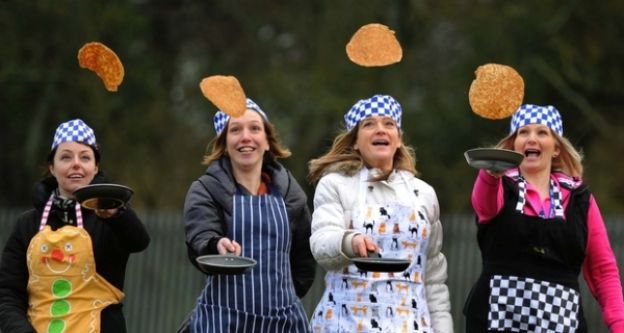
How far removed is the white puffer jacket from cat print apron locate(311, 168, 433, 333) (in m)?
0.05

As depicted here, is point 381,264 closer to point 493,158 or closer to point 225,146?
point 493,158

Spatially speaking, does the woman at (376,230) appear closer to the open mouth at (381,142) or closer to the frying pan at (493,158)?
the open mouth at (381,142)

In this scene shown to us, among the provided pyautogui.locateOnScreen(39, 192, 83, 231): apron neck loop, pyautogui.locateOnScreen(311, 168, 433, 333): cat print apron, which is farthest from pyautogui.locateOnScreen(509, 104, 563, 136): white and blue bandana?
pyautogui.locateOnScreen(39, 192, 83, 231): apron neck loop

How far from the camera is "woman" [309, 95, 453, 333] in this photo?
629 cm

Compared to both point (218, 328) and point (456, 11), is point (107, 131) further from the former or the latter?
point (218, 328)

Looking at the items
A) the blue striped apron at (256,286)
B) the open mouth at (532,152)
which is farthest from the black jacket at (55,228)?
the open mouth at (532,152)

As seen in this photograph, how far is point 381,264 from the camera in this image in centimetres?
585

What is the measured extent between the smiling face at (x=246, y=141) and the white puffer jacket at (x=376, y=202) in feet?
1.08

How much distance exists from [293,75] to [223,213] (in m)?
13.7

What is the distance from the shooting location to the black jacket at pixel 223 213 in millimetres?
6297

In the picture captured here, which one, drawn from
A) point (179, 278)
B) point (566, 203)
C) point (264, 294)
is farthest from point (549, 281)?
point (179, 278)

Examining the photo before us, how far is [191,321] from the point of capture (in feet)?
21.3

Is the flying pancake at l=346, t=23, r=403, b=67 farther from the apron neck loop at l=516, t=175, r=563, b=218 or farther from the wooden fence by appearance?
the wooden fence

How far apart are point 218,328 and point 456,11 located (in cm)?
1408
